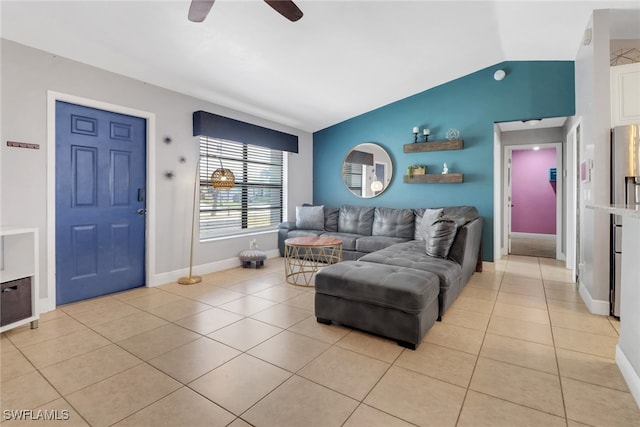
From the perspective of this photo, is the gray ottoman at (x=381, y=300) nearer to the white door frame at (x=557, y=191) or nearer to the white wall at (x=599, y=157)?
the white wall at (x=599, y=157)

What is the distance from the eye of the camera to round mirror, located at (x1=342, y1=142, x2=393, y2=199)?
222 inches

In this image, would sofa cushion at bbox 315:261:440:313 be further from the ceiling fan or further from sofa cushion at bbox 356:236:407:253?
the ceiling fan

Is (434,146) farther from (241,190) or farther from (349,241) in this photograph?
(241,190)

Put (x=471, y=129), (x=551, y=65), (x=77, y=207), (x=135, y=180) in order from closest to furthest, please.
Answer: (x=77, y=207), (x=135, y=180), (x=551, y=65), (x=471, y=129)

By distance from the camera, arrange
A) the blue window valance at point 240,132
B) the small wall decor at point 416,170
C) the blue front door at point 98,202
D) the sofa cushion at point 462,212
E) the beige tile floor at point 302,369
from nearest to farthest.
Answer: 1. the beige tile floor at point 302,369
2. the blue front door at point 98,202
3. the blue window valance at point 240,132
4. the sofa cushion at point 462,212
5. the small wall decor at point 416,170

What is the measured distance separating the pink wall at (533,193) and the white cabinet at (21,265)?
31.1 ft

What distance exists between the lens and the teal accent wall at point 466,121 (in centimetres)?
436

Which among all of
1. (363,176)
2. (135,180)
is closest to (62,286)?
(135,180)

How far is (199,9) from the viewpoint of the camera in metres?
2.18

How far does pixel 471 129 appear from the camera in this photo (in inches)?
191

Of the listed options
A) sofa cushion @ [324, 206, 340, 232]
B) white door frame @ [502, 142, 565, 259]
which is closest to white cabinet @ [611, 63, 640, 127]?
white door frame @ [502, 142, 565, 259]

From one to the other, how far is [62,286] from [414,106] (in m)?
5.45

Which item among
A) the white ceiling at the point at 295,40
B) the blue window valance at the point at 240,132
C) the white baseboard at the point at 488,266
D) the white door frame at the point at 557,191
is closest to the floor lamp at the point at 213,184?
the blue window valance at the point at 240,132

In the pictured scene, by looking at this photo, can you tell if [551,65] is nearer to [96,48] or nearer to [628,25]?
[628,25]
